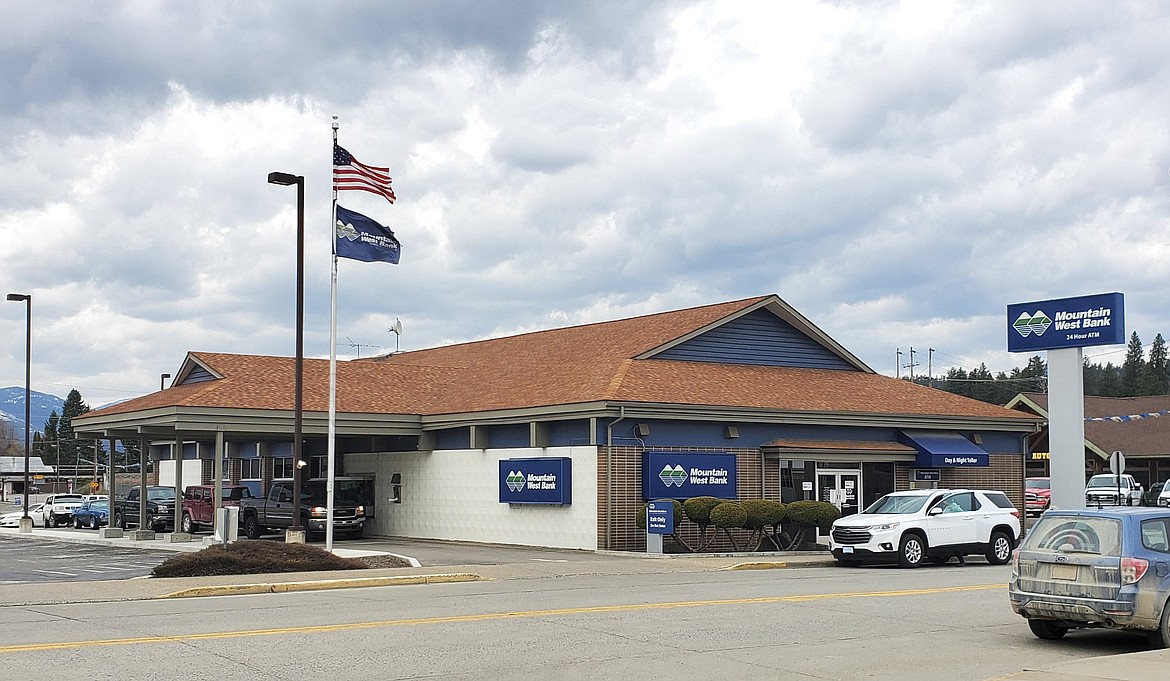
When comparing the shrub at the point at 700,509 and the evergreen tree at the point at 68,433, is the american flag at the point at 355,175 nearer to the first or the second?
the shrub at the point at 700,509

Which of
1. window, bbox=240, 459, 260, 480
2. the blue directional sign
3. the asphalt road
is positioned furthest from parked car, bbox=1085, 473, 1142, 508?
the asphalt road

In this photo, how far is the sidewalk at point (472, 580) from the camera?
436 inches

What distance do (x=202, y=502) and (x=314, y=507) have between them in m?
6.76

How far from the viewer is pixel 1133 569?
1248 cm

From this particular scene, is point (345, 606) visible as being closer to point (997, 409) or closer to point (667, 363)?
point (667, 363)

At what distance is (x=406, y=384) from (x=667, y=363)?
966 centimetres

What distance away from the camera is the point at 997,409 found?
38.2m

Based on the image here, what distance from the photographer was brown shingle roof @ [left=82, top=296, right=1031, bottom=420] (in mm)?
32031

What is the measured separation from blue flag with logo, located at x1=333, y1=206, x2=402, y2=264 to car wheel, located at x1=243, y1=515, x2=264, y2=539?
13.2 metres

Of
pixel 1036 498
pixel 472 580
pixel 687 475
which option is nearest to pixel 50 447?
pixel 1036 498

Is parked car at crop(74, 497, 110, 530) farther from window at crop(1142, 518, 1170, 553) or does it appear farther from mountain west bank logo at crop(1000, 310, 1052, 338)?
window at crop(1142, 518, 1170, 553)

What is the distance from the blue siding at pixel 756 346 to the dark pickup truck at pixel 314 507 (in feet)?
31.3

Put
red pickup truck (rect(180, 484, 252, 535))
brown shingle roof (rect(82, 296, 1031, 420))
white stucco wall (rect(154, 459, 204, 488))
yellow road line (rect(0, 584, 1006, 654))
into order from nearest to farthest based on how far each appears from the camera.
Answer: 1. yellow road line (rect(0, 584, 1006, 654))
2. brown shingle roof (rect(82, 296, 1031, 420))
3. red pickup truck (rect(180, 484, 252, 535))
4. white stucco wall (rect(154, 459, 204, 488))

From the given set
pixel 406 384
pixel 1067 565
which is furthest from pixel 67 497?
pixel 1067 565
